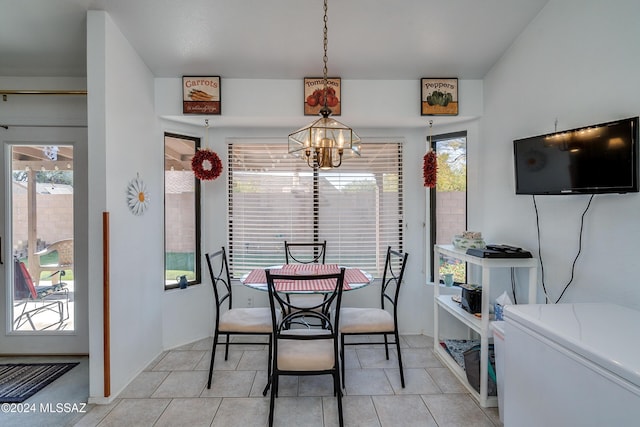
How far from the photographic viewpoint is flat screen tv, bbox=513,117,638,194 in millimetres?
1479

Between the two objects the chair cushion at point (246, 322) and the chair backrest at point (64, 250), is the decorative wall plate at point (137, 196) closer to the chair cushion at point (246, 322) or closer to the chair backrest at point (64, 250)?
the chair backrest at point (64, 250)

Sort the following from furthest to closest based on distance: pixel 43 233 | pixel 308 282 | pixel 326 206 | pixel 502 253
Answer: pixel 326 206, pixel 43 233, pixel 308 282, pixel 502 253

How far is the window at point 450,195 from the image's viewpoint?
10.1 feet

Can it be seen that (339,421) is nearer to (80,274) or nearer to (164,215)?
(164,215)

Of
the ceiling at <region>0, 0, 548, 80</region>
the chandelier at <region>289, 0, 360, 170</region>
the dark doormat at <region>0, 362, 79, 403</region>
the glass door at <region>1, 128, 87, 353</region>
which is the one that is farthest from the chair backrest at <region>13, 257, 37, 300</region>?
the chandelier at <region>289, 0, 360, 170</region>

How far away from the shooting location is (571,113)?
194 cm

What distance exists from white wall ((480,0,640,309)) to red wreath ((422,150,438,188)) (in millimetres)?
503

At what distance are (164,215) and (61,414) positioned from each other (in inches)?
66.6

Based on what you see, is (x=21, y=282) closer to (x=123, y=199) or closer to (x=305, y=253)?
(x=123, y=199)

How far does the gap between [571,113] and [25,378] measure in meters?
4.66

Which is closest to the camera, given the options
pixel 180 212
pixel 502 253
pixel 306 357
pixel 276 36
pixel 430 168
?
pixel 306 357

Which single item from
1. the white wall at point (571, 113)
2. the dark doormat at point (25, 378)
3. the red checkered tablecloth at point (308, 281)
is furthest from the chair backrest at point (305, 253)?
the dark doormat at point (25, 378)

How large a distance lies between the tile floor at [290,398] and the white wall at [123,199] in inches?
11.0

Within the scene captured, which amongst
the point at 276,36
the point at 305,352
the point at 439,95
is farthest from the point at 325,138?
the point at 439,95
